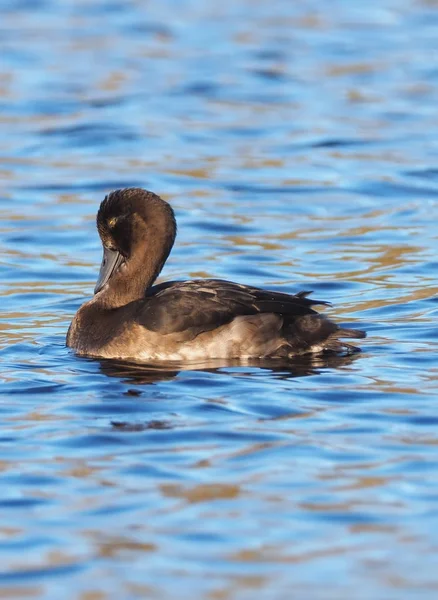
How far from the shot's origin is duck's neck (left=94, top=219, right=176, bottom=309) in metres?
9.48

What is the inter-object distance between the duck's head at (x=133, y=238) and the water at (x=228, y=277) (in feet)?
2.07

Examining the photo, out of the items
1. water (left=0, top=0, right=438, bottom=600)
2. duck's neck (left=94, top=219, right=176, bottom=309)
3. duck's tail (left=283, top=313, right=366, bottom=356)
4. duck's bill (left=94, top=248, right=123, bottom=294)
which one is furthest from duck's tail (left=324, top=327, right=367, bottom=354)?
duck's bill (left=94, top=248, right=123, bottom=294)

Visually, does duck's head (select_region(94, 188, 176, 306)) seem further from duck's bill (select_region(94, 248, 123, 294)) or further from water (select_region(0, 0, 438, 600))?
water (select_region(0, 0, 438, 600))

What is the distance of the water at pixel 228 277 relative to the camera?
5934 millimetres

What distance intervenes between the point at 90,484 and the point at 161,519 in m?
0.58

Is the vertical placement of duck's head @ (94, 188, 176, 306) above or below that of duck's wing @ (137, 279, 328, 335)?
above

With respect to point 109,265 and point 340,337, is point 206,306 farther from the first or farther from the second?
point 109,265

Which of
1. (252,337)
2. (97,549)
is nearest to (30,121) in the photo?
(252,337)

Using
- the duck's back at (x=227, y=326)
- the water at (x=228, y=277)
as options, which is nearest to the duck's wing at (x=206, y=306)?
the duck's back at (x=227, y=326)

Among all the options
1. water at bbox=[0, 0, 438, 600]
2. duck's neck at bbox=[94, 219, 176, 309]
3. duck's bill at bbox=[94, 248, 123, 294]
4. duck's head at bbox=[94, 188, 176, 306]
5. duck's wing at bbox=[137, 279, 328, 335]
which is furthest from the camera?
duck's bill at bbox=[94, 248, 123, 294]

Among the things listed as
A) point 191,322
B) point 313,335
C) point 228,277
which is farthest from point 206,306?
point 228,277

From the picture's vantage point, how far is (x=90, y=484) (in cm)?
666

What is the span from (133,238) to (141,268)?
8.3 inches

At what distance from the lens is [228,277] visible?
11.7m
